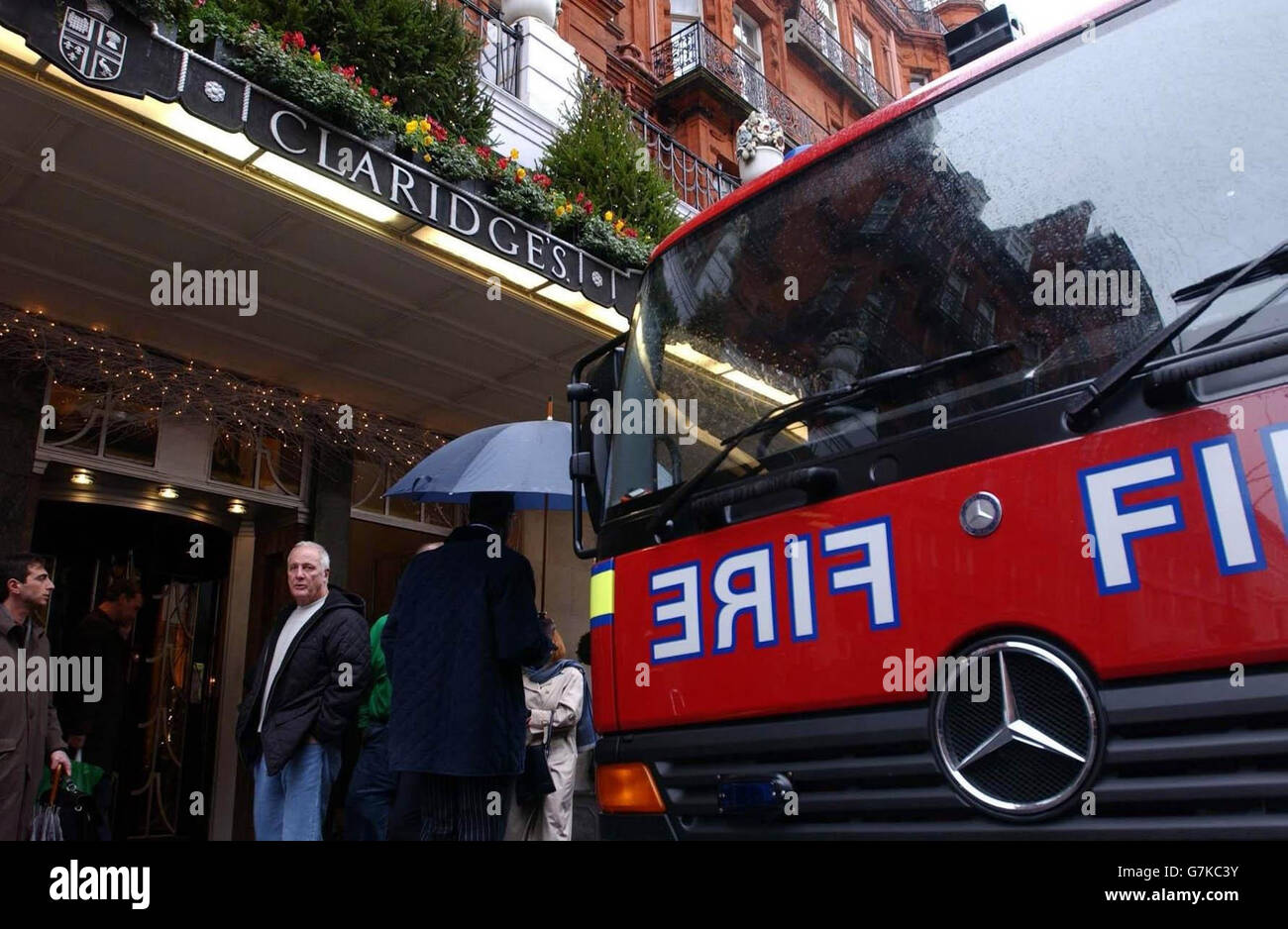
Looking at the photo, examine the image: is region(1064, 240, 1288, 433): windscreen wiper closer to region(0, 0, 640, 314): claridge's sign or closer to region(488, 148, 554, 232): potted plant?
region(0, 0, 640, 314): claridge's sign

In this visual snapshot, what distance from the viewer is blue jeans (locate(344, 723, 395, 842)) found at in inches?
200

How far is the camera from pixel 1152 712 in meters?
1.74

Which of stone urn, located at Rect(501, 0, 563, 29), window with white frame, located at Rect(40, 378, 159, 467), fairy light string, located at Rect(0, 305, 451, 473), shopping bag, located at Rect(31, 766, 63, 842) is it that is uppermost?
stone urn, located at Rect(501, 0, 563, 29)

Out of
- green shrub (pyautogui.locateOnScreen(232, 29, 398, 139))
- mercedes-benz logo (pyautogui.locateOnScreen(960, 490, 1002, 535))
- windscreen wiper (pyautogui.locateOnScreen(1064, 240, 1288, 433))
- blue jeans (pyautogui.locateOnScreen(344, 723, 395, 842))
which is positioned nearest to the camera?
windscreen wiper (pyautogui.locateOnScreen(1064, 240, 1288, 433))

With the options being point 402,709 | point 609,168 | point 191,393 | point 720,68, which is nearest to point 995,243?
point 402,709

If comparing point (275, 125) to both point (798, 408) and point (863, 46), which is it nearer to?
point (798, 408)

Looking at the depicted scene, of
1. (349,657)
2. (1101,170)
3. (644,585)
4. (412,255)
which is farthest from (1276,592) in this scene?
(412,255)

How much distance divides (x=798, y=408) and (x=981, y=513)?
664 millimetres

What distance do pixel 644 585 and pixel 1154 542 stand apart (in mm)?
1365

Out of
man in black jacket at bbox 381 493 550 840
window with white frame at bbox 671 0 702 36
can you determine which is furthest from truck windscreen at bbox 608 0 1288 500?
window with white frame at bbox 671 0 702 36

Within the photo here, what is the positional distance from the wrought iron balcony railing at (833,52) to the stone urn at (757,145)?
9.99m

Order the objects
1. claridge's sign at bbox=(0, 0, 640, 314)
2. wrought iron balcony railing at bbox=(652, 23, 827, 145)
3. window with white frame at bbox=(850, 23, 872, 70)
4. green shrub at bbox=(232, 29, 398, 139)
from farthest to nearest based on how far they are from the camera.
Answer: window with white frame at bbox=(850, 23, 872, 70)
wrought iron balcony railing at bbox=(652, 23, 827, 145)
green shrub at bbox=(232, 29, 398, 139)
claridge's sign at bbox=(0, 0, 640, 314)
